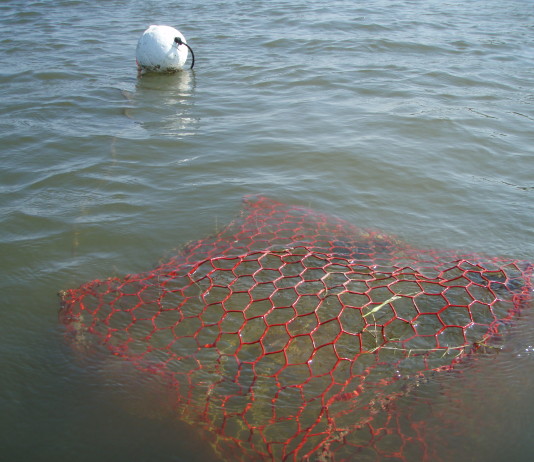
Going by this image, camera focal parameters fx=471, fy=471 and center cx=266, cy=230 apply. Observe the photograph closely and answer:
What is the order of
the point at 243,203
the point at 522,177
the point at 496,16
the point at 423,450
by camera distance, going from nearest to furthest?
the point at 423,450
the point at 243,203
the point at 522,177
the point at 496,16

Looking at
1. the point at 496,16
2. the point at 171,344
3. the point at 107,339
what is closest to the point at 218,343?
the point at 171,344

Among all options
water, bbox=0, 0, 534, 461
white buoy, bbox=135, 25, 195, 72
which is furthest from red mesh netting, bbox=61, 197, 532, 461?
white buoy, bbox=135, 25, 195, 72

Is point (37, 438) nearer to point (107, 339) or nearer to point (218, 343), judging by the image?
point (107, 339)

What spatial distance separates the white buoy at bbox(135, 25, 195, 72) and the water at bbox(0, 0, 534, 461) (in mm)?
332

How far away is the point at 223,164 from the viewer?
20.0ft

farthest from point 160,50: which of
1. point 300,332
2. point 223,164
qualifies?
point 300,332

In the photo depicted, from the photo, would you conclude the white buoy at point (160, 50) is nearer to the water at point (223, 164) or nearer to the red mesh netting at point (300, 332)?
the water at point (223, 164)

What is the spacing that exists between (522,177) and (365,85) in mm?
3742

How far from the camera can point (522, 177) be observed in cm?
582

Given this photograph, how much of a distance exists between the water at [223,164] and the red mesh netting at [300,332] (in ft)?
0.84

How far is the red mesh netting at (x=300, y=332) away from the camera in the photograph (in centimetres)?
278

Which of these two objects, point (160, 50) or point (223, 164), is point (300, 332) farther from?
point (160, 50)

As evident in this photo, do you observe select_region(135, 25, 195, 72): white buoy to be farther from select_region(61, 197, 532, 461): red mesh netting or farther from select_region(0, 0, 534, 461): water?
select_region(61, 197, 532, 461): red mesh netting

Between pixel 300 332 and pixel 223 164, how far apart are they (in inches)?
124
